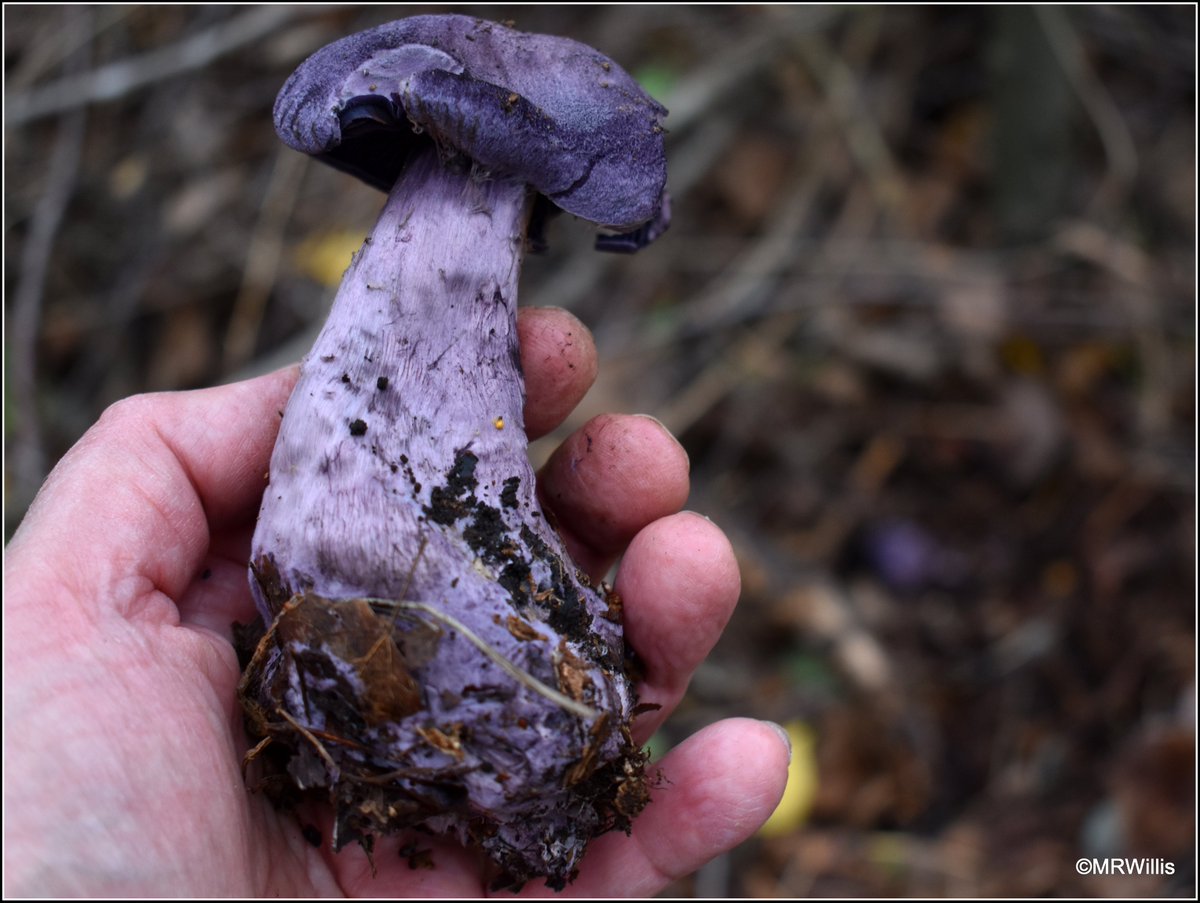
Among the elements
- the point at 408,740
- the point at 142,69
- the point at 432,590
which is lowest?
the point at 408,740

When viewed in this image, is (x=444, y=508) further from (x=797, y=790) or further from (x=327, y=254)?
(x=327, y=254)

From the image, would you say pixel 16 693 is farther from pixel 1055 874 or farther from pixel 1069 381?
pixel 1069 381

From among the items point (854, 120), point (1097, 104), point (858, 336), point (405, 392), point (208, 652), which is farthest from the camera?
point (854, 120)

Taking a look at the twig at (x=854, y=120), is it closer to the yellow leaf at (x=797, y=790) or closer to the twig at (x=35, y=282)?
the yellow leaf at (x=797, y=790)

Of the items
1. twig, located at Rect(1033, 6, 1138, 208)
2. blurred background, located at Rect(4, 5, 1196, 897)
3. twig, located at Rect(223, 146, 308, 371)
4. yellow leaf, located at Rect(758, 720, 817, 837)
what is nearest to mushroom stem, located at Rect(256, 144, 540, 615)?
blurred background, located at Rect(4, 5, 1196, 897)

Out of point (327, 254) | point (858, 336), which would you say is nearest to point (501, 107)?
point (327, 254)

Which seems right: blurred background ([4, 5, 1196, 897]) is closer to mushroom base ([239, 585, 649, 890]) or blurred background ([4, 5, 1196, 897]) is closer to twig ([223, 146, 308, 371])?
twig ([223, 146, 308, 371])
